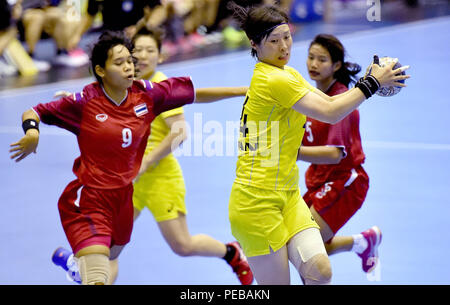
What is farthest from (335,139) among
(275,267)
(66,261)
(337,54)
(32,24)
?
(32,24)

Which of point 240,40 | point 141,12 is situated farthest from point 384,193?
point 240,40

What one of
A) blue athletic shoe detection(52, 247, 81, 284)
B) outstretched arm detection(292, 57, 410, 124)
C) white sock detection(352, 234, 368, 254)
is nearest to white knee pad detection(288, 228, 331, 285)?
outstretched arm detection(292, 57, 410, 124)

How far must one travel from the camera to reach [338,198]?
15.3 ft

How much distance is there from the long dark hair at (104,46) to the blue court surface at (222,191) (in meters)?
1.70

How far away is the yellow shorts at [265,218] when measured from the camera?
3.87 meters

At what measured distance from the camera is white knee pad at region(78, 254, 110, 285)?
3.84 m

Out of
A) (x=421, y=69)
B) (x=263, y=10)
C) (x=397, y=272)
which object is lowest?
(x=397, y=272)

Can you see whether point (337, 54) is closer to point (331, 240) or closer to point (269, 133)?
point (269, 133)

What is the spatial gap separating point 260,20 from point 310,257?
1233 millimetres

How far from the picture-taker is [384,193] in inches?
271

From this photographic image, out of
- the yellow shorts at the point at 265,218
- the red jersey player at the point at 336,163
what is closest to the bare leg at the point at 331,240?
the red jersey player at the point at 336,163

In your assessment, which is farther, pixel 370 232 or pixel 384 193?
pixel 384 193

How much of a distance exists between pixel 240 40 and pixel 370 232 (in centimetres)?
1128

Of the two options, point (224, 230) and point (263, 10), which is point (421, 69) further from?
point (263, 10)
